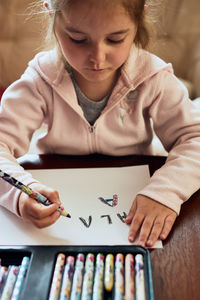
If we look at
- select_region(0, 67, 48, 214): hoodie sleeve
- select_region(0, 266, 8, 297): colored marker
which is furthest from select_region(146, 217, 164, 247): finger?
select_region(0, 67, 48, 214): hoodie sleeve

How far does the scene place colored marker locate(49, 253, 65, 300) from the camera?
42cm

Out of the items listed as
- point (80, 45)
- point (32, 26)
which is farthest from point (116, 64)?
point (32, 26)

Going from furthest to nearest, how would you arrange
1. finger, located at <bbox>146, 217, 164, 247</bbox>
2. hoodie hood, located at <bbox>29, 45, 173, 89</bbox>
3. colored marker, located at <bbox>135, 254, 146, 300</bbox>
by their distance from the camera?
hoodie hood, located at <bbox>29, 45, 173, 89</bbox>, finger, located at <bbox>146, 217, 164, 247</bbox>, colored marker, located at <bbox>135, 254, 146, 300</bbox>

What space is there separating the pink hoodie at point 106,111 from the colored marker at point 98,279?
274mm

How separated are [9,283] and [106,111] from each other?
40cm

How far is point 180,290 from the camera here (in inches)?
17.8

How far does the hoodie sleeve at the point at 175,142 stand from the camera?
597mm

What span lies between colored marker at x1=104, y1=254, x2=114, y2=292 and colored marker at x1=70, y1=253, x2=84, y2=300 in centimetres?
3

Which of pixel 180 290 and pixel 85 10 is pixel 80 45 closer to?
pixel 85 10

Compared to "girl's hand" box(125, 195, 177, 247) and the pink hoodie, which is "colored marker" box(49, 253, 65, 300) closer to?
"girl's hand" box(125, 195, 177, 247)

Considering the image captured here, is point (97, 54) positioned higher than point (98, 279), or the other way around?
point (97, 54)

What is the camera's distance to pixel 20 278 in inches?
17.5

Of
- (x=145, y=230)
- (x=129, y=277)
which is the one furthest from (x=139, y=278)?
(x=145, y=230)

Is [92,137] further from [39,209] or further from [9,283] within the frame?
Answer: [9,283]
